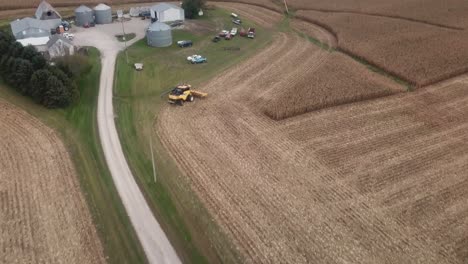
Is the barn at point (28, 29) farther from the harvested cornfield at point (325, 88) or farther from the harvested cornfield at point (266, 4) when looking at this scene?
the harvested cornfield at point (266, 4)

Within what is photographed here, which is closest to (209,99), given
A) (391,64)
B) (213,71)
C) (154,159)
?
(213,71)

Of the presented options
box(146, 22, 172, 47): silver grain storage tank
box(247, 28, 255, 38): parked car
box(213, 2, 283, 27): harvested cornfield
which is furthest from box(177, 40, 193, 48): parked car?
box(213, 2, 283, 27): harvested cornfield

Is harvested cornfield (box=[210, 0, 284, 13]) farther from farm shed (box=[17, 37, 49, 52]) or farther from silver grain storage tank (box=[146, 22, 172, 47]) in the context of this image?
farm shed (box=[17, 37, 49, 52])

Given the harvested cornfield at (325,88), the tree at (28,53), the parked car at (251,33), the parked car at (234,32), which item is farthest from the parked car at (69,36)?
the harvested cornfield at (325,88)

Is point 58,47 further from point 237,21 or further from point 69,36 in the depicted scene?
point 237,21

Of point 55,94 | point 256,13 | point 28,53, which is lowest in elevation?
point 256,13

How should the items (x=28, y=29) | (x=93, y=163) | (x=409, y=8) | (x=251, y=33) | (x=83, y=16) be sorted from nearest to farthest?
1. (x=93, y=163)
2. (x=28, y=29)
3. (x=251, y=33)
4. (x=83, y=16)
5. (x=409, y=8)

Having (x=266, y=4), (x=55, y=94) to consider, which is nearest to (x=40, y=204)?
(x=55, y=94)
